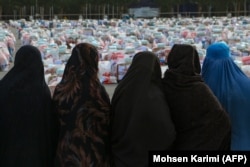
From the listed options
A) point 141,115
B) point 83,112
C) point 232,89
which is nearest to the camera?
point 141,115

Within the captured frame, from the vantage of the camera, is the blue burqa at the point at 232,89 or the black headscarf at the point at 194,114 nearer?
the black headscarf at the point at 194,114

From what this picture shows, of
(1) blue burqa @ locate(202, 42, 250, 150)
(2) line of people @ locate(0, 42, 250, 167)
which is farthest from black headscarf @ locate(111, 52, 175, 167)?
(1) blue burqa @ locate(202, 42, 250, 150)

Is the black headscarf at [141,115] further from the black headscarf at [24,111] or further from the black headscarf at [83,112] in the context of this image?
the black headscarf at [24,111]

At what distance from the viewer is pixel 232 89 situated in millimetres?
3701

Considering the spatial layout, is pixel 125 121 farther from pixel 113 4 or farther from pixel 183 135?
pixel 113 4

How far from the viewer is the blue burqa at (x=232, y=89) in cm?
369

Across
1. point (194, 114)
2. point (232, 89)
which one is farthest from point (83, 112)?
point (232, 89)

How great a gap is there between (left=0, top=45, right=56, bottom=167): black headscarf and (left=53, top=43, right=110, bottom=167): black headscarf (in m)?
0.11

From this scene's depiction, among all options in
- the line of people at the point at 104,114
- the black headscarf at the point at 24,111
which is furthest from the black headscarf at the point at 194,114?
the black headscarf at the point at 24,111

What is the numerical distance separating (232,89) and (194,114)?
0.53 meters

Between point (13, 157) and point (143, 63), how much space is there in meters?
0.98

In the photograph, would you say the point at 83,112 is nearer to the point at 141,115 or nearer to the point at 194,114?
the point at 141,115

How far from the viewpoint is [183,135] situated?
332 centimetres

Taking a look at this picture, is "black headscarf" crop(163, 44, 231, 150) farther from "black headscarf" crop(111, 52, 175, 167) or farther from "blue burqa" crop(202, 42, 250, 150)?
"blue burqa" crop(202, 42, 250, 150)
